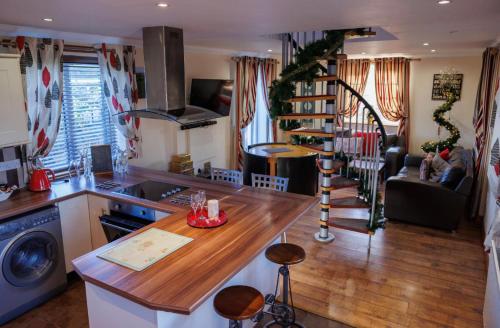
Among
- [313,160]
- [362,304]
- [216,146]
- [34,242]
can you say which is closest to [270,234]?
[362,304]

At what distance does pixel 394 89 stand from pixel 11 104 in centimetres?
670

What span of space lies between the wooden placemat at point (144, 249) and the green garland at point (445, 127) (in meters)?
5.59

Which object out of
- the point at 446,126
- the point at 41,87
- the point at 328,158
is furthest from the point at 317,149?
the point at 446,126

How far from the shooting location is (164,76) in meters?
3.18

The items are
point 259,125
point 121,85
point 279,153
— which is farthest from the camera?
point 259,125

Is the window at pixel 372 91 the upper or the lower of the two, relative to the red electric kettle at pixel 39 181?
upper

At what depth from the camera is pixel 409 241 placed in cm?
451

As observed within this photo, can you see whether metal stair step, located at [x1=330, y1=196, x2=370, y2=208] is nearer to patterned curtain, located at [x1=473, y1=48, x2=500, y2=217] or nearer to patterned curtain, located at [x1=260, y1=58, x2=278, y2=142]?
patterned curtain, located at [x1=473, y1=48, x2=500, y2=217]

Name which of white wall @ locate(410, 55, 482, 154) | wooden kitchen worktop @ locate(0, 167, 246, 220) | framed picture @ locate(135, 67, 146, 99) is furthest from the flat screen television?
white wall @ locate(410, 55, 482, 154)

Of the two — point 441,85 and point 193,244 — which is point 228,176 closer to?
point 193,244

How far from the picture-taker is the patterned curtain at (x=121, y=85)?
4.01 metres

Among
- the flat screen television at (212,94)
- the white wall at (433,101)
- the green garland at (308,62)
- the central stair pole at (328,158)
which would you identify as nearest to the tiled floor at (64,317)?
the central stair pole at (328,158)

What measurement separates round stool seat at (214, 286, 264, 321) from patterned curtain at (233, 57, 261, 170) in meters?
4.51

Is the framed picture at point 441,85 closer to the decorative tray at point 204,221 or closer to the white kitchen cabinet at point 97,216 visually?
the decorative tray at point 204,221
